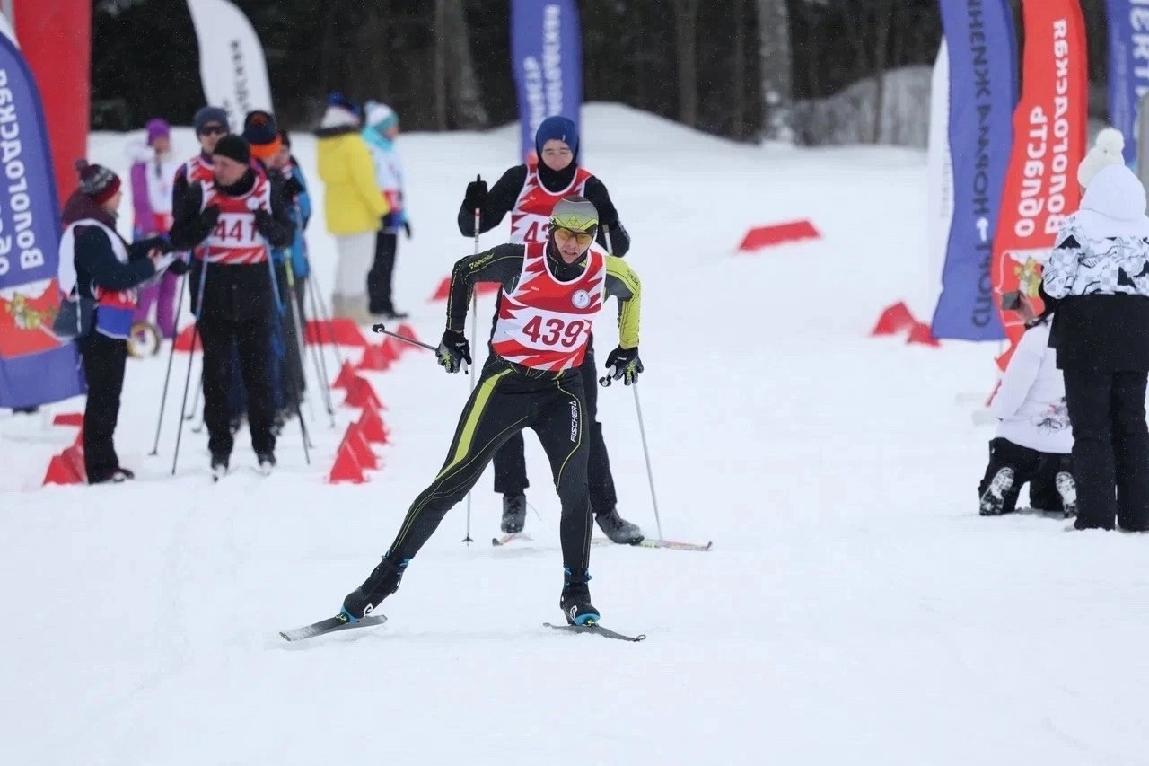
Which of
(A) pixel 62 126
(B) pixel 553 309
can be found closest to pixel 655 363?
(A) pixel 62 126

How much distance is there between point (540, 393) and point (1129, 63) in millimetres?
6445

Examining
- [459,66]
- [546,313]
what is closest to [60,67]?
[546,313]

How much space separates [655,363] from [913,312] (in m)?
3.04

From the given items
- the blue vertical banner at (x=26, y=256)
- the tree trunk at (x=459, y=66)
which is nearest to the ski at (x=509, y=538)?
the blue vertical banner at (x=26, y=256)

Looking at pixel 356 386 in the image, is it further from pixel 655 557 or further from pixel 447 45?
pixel 447 45

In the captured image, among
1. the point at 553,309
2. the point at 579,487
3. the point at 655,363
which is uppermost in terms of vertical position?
the point at 553,309

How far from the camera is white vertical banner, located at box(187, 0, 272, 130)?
46.3 feet

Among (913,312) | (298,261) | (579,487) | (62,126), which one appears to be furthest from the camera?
(913,312)

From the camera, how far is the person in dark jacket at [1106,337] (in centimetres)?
749

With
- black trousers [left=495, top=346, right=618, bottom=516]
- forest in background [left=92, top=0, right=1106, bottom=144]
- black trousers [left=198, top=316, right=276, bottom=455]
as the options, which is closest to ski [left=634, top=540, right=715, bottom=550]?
black trousers [left=495, top=346, right=618, bottom=516]

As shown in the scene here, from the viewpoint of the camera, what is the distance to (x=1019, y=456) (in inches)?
324

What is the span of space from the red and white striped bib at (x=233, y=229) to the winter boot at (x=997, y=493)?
13.1 feet

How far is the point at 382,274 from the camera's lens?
16625mm

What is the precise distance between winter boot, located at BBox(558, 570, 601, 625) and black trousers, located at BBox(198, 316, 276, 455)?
151 inches
